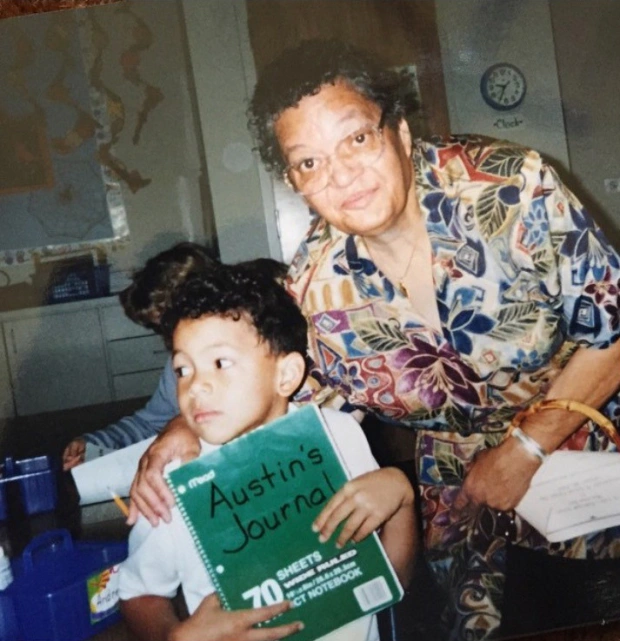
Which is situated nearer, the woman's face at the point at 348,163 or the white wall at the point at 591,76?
the woman's face at the point at 348,163

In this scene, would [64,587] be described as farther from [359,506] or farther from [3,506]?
[359,506]

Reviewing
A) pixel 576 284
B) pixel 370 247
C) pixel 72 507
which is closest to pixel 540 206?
pixel 576 284

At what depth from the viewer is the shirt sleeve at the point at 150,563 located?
3.05 ft

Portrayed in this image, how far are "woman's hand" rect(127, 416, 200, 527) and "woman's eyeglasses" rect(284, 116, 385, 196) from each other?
13.0 inches

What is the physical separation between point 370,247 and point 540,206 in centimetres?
21

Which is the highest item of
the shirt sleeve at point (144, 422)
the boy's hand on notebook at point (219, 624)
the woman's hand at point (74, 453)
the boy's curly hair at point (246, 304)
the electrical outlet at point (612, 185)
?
the electrical outlet at point (612, 185)

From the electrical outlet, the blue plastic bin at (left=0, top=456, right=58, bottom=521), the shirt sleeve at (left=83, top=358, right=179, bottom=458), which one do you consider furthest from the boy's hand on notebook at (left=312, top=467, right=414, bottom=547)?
the electrical outlet

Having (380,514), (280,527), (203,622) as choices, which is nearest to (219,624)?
(203,622)

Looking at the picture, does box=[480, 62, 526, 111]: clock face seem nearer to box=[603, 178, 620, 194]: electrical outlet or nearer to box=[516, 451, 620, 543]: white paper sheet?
box=[603, 178, 620, 194]: electrical outlet

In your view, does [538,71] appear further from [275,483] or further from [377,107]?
[275,483]

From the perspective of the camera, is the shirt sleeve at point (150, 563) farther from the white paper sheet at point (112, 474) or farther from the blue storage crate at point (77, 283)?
the blue storage crate at point (77, 283)

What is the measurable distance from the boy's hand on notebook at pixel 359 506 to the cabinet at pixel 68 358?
28 centimetres

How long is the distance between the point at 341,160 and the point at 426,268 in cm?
17

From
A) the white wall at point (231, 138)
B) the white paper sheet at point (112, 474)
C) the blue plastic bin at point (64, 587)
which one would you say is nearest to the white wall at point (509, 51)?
the white wall at point (231, 138)
